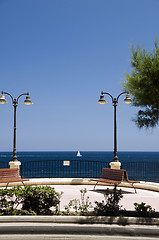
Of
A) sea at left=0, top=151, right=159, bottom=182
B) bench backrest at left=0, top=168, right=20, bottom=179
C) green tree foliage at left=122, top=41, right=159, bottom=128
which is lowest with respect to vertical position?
sea at left=0, top=151, right=159, bottom=182

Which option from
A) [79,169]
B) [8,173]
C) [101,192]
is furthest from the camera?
[79,169]

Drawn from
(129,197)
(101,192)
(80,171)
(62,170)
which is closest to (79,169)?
(62,170)

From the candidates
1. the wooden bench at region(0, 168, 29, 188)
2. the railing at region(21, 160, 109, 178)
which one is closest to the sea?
the railing at region(21, 160, 109, 178)

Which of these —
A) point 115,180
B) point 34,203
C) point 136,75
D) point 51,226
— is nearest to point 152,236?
point 51,226

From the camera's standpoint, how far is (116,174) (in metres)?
10.2

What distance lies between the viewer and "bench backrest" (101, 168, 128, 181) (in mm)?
9940

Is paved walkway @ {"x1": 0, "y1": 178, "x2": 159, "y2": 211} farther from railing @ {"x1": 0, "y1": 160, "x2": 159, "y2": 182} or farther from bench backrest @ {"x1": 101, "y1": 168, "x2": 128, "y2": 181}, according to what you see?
bench backrest @ {"x1": 101, "y1": 168, "x2": 128, "y2": 181}

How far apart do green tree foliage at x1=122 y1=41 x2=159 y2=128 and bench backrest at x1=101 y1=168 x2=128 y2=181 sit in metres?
2.72

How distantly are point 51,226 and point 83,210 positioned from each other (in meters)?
0.94

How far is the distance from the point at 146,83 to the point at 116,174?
4458 mm

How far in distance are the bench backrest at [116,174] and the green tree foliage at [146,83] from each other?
272 cm

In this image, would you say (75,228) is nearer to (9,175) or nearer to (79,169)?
(9,175)

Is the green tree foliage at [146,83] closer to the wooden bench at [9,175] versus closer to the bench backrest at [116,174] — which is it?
the bench backrest at [116,174]

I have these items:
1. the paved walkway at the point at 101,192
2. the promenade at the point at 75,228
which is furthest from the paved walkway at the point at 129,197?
the promenade at the point at 75,228
